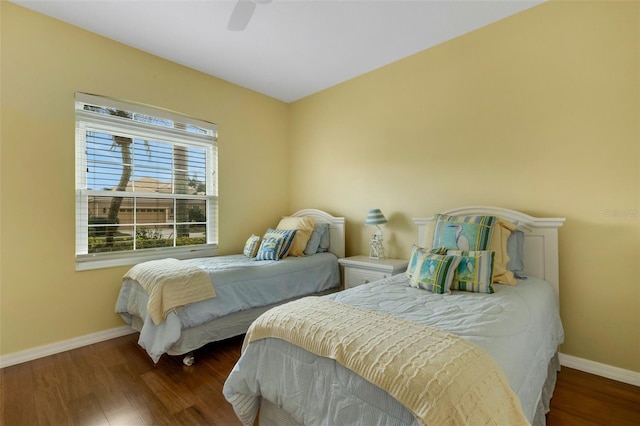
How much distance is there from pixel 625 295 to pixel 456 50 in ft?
7.39

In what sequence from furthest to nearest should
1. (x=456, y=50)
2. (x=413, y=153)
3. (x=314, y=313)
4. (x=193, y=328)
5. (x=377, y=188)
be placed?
(x=377, y=188) < (x=413, y=153) < (x=456, y=50) < (x=193, y=328) < (x=314, y=313)

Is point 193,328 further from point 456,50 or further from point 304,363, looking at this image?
point 456,50

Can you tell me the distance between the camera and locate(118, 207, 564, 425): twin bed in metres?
0.95

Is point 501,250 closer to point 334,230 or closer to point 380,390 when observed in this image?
point 380,390

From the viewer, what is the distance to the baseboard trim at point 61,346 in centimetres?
231

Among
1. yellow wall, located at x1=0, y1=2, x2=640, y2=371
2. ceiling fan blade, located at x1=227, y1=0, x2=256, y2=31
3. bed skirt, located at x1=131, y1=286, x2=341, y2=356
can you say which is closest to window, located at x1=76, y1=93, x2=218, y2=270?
yellow wall, located at x1=0, y1=2, x2=640, y2=371

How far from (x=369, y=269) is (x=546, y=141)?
1.74 metres

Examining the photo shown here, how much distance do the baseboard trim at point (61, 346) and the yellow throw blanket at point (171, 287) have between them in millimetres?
717

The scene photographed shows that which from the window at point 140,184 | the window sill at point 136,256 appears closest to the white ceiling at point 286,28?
the window at point 140,184

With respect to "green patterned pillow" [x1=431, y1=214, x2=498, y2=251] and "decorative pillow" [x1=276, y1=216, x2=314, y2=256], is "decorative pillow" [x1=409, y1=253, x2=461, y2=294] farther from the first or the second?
"decorative pillow" [x1=276, y1=216, x2=314, y2=256]

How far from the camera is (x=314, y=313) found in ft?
4.68

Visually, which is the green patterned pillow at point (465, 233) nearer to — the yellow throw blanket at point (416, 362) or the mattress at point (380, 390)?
the mattress at point (380, 390)

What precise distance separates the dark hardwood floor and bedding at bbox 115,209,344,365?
7.9 inches

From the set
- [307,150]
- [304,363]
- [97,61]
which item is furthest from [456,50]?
[97,61]
